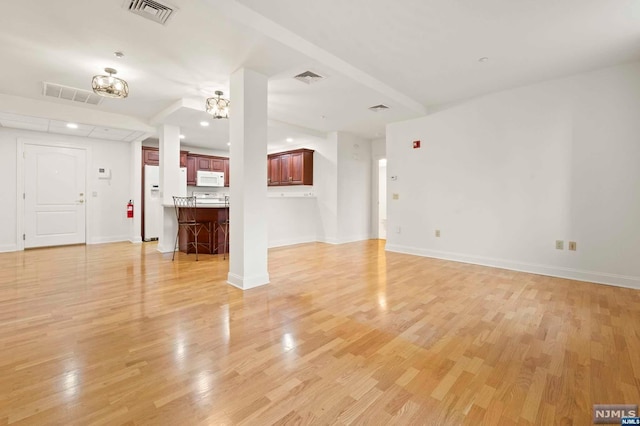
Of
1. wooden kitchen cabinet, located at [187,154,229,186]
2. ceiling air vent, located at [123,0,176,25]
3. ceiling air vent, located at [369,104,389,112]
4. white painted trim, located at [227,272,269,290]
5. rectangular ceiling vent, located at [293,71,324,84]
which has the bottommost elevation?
white painted trim, located at [227,272,269,290]

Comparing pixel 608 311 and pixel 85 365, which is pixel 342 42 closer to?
pixel 85 365

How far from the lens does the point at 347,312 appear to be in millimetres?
2535

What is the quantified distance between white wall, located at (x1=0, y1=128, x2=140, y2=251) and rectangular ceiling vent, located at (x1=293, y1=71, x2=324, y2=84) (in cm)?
513

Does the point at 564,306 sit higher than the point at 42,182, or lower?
lower

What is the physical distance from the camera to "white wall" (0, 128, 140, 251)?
17.6ft

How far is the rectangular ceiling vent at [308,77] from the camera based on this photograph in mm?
3466

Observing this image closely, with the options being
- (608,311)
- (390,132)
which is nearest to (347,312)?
(608,311)

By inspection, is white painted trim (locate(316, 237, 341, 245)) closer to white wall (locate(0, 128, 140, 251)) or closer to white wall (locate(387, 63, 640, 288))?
white wall (locate(387, 63, 640, 288))

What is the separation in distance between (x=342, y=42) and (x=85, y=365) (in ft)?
11.2

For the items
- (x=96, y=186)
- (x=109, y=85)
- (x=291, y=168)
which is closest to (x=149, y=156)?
(x=96, y=186)

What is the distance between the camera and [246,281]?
3.20 m

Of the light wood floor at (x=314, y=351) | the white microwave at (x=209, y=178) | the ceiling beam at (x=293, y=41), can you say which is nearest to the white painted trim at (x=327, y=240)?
the light wood floor at (x=314, y=351)

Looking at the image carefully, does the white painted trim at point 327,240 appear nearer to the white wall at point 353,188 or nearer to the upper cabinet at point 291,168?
the white wall at point 353,188

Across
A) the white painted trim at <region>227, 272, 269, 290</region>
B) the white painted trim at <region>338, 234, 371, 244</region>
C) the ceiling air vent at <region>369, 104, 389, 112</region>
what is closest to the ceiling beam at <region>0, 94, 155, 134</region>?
the white painted trim at <region>227, 272, 269, 290</region>
